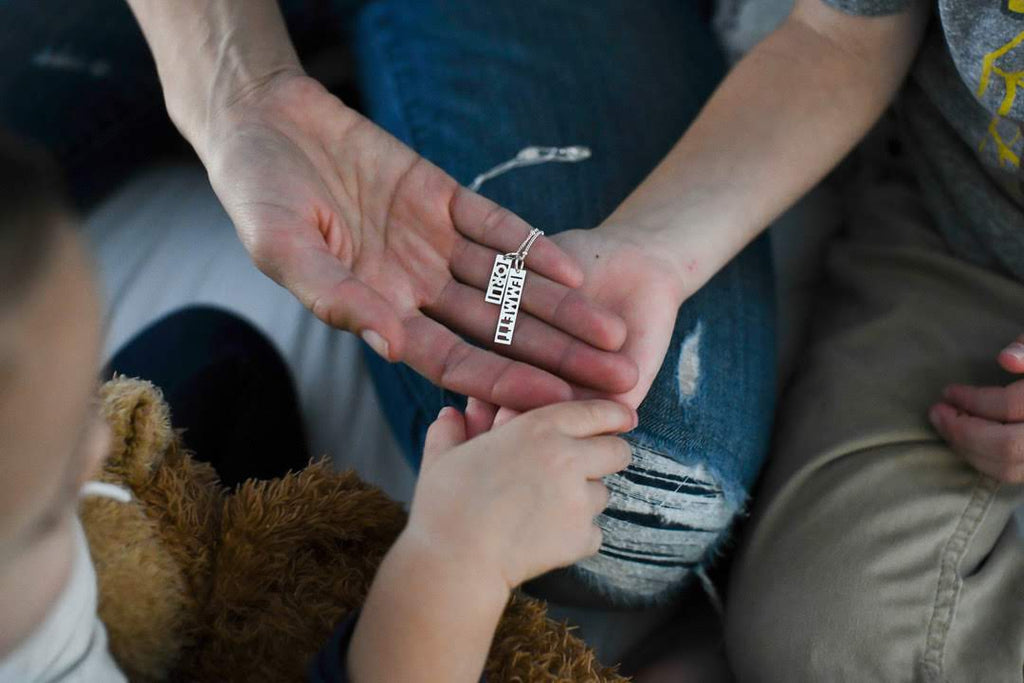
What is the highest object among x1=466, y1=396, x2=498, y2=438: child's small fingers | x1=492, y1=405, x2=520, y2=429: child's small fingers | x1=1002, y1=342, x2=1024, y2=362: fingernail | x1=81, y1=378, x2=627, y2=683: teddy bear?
x1=1002, y1=342, x2=1024, y2=362: fingernail

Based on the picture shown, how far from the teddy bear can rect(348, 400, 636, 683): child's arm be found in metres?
0.09

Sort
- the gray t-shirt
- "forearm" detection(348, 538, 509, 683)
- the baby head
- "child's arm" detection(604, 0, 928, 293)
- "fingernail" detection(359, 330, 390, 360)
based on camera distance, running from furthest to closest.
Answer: "child's arm" detection(604, 0, 928, 293) < the gray t-shirt < "fingernail" detection(359, 330, 390, 360) < "forearm" detection(348, 538, 509, 683) < the baby head

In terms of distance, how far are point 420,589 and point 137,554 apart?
0.23 m

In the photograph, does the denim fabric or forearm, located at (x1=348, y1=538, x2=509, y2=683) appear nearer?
forearm, located at (x1=348, y1=538, x2=509, y2=683)

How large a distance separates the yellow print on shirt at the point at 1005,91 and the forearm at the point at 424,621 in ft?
2.14

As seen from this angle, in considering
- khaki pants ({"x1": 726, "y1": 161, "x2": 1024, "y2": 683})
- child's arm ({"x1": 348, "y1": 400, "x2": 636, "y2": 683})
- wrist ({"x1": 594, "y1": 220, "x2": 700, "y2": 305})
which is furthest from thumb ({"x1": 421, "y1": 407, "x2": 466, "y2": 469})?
khaki pants ({"x1": 726, "y1": 161, "x2": 1024, "y2": 683})

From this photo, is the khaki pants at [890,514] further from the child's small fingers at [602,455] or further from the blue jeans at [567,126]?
the child's small fingers at [602,455]

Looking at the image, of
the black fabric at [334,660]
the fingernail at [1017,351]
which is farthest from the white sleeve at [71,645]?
the fingernail at [1017,351]

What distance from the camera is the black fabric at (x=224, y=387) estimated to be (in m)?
0.97

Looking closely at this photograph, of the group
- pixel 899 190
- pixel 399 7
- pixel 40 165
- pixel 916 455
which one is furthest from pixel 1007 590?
pixel 399 7

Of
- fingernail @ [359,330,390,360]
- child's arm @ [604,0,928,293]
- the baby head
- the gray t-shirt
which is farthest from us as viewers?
child's arm @ [604,0,928,293]

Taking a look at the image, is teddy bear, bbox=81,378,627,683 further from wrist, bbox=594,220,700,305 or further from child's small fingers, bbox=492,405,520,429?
wrist, bbox=594,220,700,305

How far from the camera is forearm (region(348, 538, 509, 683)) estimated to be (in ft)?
2.09

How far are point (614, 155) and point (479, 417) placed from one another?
0.44 metres
